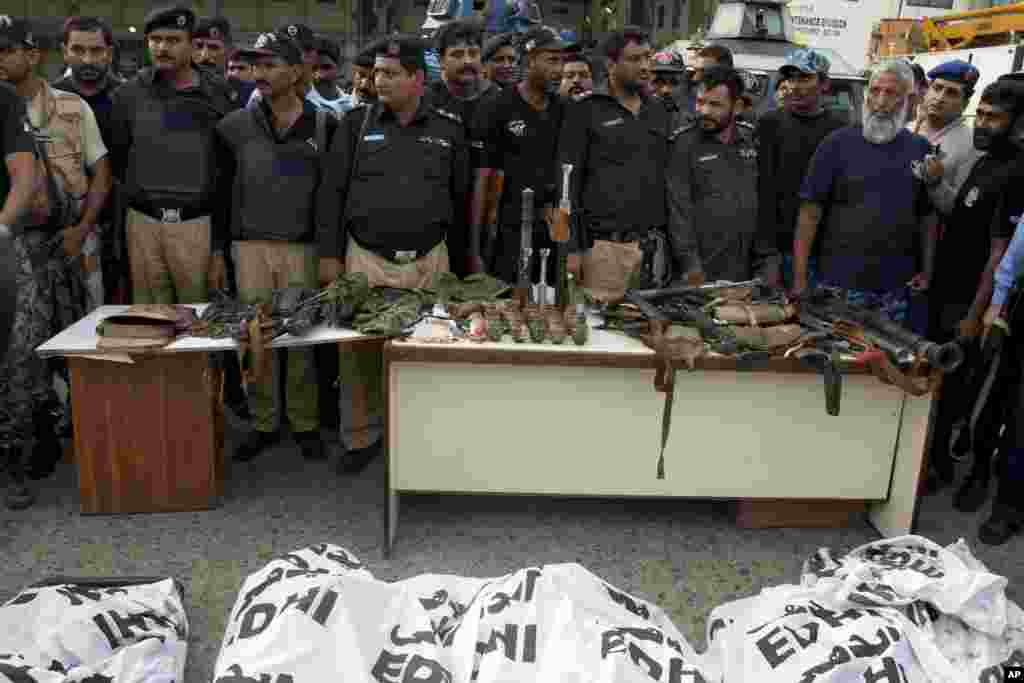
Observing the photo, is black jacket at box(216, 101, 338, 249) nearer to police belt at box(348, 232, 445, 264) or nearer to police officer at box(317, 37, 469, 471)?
police officer at box(317, 37, 469, 471)

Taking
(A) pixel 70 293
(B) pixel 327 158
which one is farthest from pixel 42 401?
(B) pixel 327 158

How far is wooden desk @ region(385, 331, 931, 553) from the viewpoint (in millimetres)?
3041

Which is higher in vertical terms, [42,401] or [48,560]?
[42,401]

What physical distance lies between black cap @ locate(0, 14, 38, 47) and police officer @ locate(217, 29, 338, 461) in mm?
813

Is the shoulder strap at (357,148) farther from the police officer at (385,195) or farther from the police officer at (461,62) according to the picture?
the police officer at (461,62)

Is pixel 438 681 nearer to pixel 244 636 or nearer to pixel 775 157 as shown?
pixel 244 636

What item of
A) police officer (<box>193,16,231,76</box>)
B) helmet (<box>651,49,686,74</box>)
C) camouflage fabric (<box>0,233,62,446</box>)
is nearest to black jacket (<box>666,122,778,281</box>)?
helmet (<box>651,49,686,74</box>)

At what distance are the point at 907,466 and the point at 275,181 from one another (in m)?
2.83

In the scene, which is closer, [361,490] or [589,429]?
[589,429]

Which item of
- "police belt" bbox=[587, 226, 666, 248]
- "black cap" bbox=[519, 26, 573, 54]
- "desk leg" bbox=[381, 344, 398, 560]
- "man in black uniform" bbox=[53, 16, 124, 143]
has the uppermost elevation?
"black cap" bbox=[519, 26, 573, 54]

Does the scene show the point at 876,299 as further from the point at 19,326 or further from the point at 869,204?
the point at 19,326

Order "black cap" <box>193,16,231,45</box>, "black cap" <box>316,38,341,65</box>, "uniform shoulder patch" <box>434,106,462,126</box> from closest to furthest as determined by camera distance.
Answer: "uniform shoulder patch" <box>434,106,462,126</box> → "black cap" <box>316,38,341,65</box> → "black cap" <box>193,16,231,45</box>

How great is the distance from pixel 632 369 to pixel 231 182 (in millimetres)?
2067

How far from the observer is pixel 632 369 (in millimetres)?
3051
